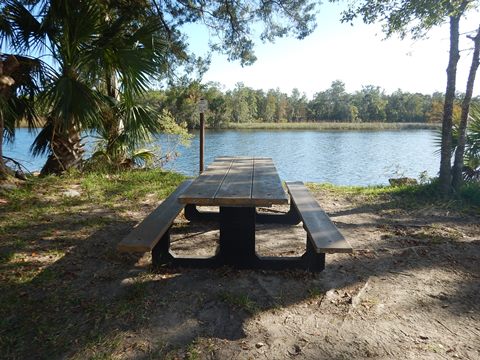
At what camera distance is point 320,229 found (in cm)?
239

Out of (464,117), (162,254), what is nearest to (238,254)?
(162,254)

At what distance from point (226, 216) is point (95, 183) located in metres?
3.67

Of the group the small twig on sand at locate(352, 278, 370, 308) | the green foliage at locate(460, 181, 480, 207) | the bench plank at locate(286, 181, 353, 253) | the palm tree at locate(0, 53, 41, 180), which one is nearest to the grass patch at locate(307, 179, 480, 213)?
the green foliage at locate(460, 181, 480, 207)

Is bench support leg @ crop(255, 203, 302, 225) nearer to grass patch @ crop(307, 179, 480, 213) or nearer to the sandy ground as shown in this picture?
the sandy ground

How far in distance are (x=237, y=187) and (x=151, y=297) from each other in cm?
98

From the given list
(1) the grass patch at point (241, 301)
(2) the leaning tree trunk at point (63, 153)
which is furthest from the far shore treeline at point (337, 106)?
(1) the grass patch at point (241, 301)

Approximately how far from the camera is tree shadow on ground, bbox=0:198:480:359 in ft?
5.86

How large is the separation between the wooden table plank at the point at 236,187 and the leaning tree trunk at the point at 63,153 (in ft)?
12.1

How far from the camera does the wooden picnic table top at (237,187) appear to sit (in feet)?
7.10

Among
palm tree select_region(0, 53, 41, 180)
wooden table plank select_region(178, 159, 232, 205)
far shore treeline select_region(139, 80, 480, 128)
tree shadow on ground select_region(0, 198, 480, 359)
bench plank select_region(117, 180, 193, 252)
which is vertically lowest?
tree shadow on ground select_region(0, 198, 480, 359)

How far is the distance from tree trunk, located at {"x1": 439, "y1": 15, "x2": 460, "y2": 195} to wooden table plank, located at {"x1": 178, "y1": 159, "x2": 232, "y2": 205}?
346 cm

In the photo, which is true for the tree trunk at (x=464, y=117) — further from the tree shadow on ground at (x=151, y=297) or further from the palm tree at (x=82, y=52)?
the palm tree at (x=82, y=52)

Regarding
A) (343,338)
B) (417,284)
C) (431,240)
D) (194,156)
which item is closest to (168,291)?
(343,338)

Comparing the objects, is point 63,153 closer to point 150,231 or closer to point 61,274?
point 61,274
